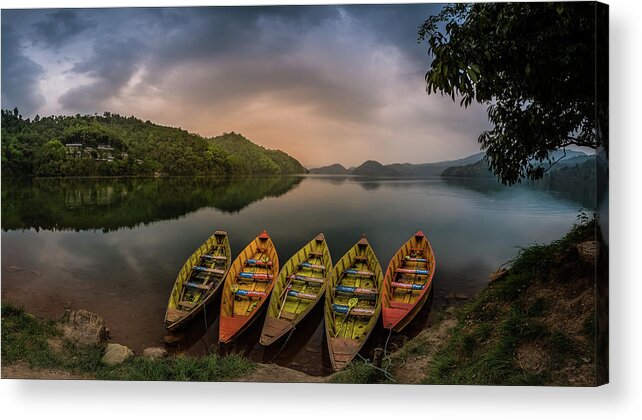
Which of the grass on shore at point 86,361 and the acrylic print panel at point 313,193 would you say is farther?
the grass on shore at point 86,361

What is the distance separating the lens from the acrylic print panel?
3.23 metres

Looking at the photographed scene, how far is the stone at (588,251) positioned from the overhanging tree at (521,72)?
1.92 feet

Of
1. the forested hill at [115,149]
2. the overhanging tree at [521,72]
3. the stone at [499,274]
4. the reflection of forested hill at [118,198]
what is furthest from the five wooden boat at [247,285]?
the overhanging tree at [521,72]

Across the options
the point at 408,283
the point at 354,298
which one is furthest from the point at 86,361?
the point at 408,283

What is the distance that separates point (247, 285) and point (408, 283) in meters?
1.37

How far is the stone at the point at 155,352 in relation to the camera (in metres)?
3.50

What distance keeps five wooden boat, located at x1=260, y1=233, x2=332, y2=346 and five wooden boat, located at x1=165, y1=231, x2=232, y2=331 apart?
1.64 feet

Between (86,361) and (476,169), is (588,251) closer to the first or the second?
(476,169)

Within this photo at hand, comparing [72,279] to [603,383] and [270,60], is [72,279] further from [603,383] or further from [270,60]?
[603,383]

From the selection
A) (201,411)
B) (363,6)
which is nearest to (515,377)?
(201,411)

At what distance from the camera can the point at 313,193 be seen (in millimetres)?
3730

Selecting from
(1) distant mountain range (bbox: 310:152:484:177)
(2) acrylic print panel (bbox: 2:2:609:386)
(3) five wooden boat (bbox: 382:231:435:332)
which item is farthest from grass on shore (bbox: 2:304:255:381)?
(1) distant mountain range (bbox: 310:152:484:177)

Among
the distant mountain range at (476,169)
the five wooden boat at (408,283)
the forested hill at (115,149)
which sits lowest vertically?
the five wooden boat at (408,283)

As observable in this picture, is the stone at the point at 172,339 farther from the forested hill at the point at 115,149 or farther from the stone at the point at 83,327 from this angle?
the forested hill at the point at 115,149
